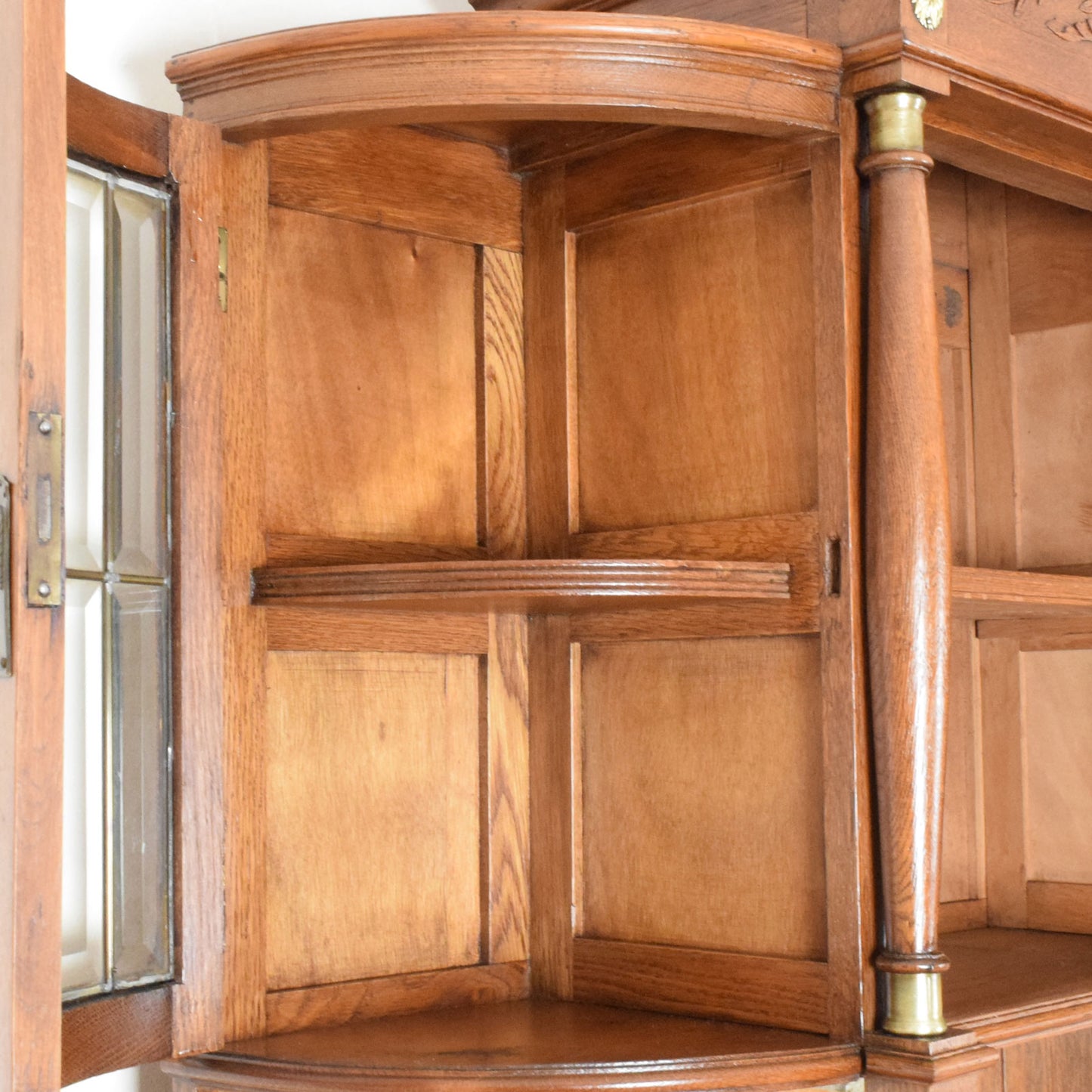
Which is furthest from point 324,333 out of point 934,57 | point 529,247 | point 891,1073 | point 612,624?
point 891,1073

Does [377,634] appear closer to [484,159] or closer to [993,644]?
[484,159]

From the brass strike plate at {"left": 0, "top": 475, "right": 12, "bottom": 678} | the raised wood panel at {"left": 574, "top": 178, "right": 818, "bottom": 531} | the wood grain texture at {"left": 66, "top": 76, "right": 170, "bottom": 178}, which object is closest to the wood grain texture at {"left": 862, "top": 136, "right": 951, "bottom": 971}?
the raised wood panel at {"left": 574, "top": 178, "right": 818, "bottom": 531}

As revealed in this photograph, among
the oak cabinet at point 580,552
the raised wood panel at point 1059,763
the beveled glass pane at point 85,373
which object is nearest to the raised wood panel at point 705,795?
the oak cabinet at point 580,552

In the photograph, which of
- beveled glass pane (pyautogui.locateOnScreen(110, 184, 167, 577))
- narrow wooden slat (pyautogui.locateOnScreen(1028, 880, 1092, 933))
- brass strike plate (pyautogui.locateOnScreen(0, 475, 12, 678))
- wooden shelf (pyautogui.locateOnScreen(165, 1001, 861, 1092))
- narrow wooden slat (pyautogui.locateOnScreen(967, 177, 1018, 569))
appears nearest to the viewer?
brass strike plate (pyautogui.locateOnScreen(0, 475, 12, 678))

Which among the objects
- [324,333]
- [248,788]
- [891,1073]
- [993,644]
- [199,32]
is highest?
[199,32]

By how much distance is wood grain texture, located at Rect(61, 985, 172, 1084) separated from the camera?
1.69m

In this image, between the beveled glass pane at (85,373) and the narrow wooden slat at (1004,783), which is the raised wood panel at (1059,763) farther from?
the beveled glass pane at (85,373)

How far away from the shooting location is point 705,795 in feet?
6.47

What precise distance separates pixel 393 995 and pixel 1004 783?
1024 millimetres

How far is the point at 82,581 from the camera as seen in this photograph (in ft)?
5.73

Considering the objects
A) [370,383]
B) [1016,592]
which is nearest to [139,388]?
[370,383]

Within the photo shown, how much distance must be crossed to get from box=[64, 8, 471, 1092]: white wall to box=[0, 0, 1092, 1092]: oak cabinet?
181mm

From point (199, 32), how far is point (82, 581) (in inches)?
30.8

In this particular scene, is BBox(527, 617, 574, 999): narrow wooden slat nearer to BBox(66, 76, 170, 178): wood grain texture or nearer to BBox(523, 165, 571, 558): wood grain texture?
BBox(523, 165, 571, 558): wood grain texture
